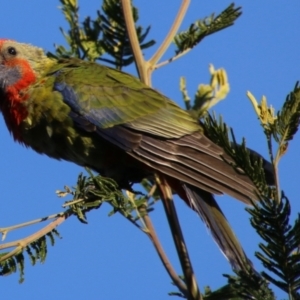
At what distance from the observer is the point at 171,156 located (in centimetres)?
440

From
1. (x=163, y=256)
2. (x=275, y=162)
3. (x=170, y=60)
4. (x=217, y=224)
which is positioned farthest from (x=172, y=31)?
(x=275, y=162)

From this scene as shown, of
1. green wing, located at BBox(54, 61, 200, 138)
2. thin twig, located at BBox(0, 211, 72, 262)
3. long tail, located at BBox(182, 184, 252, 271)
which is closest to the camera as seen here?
thin twig, located at BBox(0, 211, 72, 262)

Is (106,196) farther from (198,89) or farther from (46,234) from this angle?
(198,89)

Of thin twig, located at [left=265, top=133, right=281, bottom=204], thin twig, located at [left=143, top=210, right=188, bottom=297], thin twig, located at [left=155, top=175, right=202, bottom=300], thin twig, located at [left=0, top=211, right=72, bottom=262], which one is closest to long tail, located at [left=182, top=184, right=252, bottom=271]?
thin twig, located at [left=143, top=210, right=188, bottom=297]

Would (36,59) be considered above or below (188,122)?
above

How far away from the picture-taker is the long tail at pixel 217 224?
3820 millimetres

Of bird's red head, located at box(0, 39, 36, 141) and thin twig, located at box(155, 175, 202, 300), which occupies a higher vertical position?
bird's red head, located at box(0, 39, 36, 141)

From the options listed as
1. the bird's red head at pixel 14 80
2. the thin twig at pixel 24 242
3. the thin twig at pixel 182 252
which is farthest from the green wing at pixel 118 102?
the thin twig at pixel 24 242

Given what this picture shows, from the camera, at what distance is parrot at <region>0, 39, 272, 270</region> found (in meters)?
4.28

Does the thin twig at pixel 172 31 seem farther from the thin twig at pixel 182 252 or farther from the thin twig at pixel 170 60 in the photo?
the thin twig at pixel 182 252

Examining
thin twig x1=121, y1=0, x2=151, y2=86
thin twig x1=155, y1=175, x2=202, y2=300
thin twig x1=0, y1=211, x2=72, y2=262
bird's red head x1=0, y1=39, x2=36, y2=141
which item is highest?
bird's red head x1=0, y1=39, x2=36, y2=141

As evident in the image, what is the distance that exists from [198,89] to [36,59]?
63.8 inches

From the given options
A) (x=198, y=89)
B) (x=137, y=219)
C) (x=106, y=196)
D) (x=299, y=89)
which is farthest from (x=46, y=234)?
(x=198, y=89)

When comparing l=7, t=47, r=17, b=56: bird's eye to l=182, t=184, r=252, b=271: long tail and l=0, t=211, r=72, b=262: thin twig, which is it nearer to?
l=182, t=184, r=252, b=271: long tail
